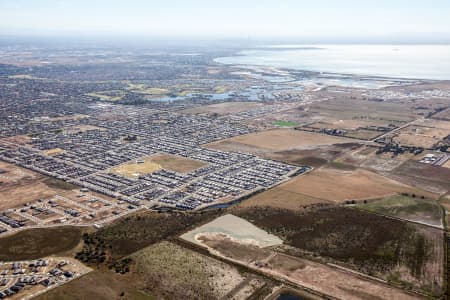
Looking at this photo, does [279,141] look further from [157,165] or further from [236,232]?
[236,232]

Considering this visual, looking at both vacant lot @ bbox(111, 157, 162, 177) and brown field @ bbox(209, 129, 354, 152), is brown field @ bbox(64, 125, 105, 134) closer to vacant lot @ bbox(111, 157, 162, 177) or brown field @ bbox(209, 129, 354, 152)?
vacant lot @ bbox(111, 157, 162, 177)

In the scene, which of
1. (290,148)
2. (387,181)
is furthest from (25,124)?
(387,181)

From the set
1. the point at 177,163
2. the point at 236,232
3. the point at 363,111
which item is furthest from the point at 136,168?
the point at 363,111

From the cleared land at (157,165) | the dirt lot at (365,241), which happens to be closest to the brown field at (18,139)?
the cleared land at (157,165)

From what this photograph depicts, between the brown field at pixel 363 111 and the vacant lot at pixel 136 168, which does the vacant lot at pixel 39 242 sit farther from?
the brown field at pixel 363 111

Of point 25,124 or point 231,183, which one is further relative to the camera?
point 25,124

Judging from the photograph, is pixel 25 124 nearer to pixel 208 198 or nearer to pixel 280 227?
pixel 208 198
